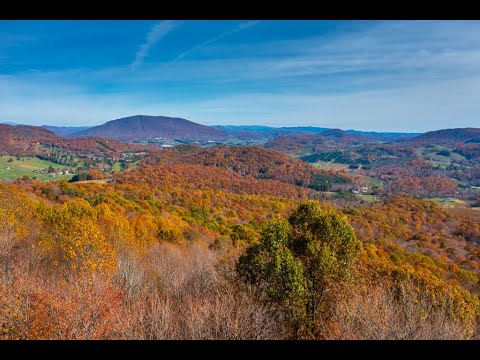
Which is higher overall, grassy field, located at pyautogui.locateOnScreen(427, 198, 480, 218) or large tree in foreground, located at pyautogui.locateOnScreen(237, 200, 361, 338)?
large tree in foreground, located at pyautogui.locateOnScreen(237, 200, 361, 338)

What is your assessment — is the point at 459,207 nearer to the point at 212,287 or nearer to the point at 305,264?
the point at 212,287

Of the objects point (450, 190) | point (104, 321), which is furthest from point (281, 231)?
point (450, 190)

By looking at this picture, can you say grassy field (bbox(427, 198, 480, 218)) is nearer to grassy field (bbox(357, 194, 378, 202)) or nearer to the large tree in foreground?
grassy field (bbox(357, 194, 378, 202))

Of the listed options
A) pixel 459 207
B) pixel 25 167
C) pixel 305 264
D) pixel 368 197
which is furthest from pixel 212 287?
pixel 25 167

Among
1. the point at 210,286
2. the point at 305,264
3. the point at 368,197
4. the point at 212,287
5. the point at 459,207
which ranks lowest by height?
the point at 459,207

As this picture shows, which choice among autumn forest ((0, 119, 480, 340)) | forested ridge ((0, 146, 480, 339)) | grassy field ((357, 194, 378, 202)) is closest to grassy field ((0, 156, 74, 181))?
autumn forest ((0, 119, 480, 340))
